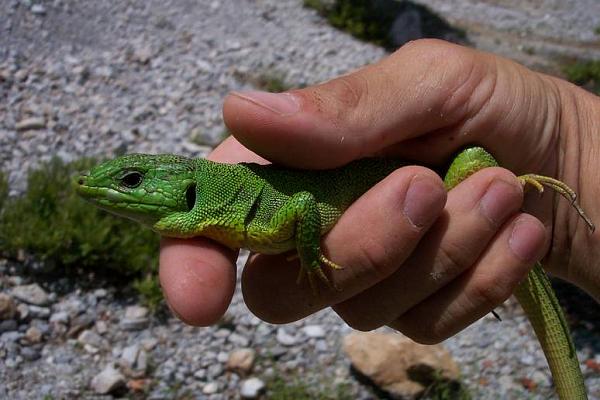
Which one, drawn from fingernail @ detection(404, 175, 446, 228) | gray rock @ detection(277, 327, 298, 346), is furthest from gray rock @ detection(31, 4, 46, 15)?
fingernail @ detection(404, 175, 446, 228)

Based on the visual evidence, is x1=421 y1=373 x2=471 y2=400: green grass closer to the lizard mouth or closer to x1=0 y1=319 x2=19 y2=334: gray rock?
the lizard mouth

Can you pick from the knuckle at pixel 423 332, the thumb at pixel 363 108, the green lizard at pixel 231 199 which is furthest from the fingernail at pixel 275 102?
the knuckle at pixel 423 332

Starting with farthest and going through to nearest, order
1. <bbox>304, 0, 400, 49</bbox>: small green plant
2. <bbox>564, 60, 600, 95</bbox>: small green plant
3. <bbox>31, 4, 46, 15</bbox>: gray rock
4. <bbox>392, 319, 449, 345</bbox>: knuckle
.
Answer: <bbox>304, 0, 400, 49</bbox>: small green plant → <bbox>564, 60, 600, 95</bbox>: small green plant → <bbox>31, 4, 46, 15</bbox>: gray rock → <bbox>392, 319, 449, 345</bbox>: knuckle

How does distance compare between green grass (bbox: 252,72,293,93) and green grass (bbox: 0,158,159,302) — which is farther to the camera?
green grass (bbox: 252,72,293,93)

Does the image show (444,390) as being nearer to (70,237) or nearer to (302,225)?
(302,225)

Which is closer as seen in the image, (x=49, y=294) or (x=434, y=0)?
(x=49, y=294)

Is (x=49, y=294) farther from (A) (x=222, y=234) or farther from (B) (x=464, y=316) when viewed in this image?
(B) (x=464, y=316)

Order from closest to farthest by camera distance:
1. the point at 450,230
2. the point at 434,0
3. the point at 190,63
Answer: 1. the point at 450,230
2. the point at 190,63
3. the point at 434,0

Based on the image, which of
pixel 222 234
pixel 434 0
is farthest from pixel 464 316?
pixel 434 0
